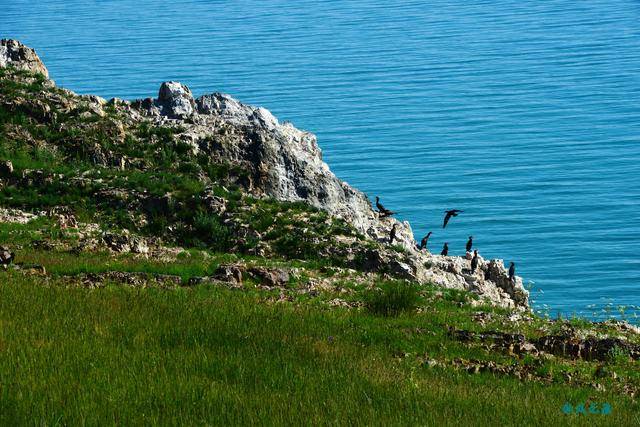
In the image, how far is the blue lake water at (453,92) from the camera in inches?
2250

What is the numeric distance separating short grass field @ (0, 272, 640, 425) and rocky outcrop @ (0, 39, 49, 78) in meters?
21.3

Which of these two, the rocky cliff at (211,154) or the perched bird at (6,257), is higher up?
the rocky cliff at (211,154)

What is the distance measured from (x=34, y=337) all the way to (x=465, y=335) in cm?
939

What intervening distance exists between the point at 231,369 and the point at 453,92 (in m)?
69.0

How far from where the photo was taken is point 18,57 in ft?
138

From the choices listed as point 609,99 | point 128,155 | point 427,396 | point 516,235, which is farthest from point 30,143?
point 609,99

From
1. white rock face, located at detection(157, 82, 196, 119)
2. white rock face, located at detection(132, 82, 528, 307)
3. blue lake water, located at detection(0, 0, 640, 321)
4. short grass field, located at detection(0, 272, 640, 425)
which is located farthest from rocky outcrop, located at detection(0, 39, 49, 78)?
blue lake water, located at detection(0, 0, 640, 321)

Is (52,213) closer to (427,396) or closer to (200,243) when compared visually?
(200,243)

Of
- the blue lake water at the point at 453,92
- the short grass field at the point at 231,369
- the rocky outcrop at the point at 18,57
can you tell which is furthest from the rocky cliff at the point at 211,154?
the short grass field at the point at 231,369

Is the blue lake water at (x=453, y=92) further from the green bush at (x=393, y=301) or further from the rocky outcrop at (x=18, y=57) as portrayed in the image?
the rocky outcrop at (x=18, y=57)

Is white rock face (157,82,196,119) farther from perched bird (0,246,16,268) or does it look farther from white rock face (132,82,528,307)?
perched bird (0,246,16,268)

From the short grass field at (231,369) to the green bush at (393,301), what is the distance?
2.34 ft

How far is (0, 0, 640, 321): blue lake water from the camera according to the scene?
2250 inches

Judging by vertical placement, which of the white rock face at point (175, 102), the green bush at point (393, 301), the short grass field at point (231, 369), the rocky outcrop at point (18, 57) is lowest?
the short grass field at point (231, 369)
